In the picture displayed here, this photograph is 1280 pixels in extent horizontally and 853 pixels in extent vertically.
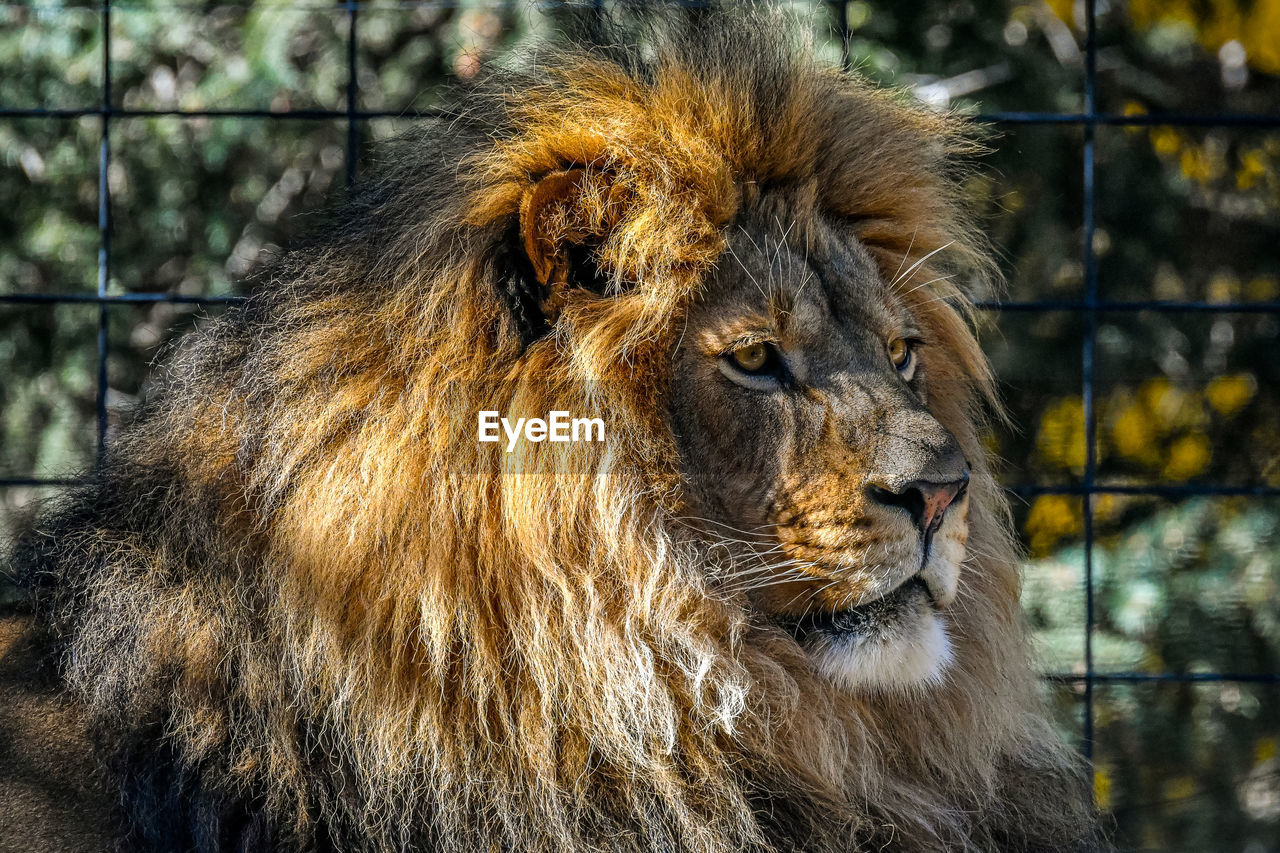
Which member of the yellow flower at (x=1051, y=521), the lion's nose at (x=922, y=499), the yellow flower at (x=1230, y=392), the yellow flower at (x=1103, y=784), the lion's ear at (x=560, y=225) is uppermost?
the lion's ear at (x=560, y=225)

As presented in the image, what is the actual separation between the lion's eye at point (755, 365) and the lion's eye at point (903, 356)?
0.23m

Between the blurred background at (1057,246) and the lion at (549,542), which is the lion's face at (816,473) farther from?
the blurred background at (1057,246)

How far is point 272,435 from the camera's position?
1.68 m

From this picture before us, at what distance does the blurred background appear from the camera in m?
3.56

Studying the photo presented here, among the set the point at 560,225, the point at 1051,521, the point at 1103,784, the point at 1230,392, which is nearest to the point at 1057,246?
the point at 1230,392

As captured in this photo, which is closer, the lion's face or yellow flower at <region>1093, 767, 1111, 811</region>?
the lion's face

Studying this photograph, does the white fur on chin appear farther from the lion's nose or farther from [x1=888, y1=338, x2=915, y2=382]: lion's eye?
[x1=888, y1=338, x2=915, y2=382]: lion's eye

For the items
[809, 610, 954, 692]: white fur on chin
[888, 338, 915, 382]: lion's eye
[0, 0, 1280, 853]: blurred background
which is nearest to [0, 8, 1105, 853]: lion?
[809, 610, 954, 692]: white fur on chin

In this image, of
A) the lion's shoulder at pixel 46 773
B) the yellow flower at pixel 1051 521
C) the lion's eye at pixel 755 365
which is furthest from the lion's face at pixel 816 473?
the yellow flower at pixel 1051 521

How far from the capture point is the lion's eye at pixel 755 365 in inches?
66.3

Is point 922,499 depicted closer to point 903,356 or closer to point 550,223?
point 903,356

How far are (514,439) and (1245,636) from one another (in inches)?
108

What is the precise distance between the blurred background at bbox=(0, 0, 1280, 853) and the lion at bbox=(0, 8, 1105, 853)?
1878 mm

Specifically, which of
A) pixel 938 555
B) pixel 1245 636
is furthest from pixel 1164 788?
pixel 938 555
